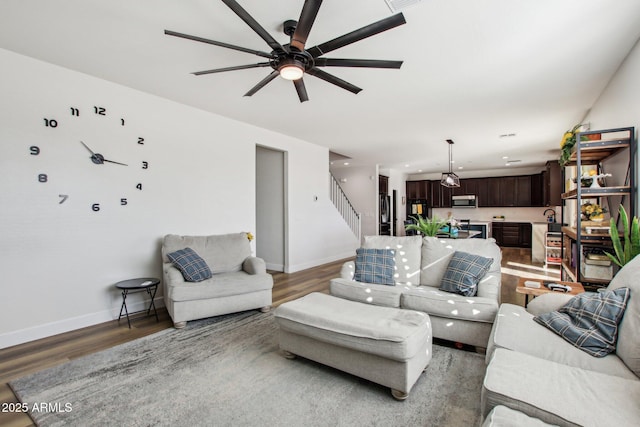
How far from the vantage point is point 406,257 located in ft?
11.6

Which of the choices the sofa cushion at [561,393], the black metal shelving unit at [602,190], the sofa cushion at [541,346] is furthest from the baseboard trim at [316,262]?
the sofa cushion at [561,393]

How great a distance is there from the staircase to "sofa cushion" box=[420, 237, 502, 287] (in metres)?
5.14

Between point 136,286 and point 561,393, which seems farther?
point 136,286

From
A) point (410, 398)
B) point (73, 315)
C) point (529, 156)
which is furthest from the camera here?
point (529, 156)

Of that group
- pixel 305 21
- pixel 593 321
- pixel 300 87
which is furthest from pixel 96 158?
pixel 593 321

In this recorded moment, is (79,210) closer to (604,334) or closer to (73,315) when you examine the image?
(73,315)

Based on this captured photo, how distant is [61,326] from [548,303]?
4.41 meters

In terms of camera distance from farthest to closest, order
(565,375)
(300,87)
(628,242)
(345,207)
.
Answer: (345,207), (300,87), (628,242), (565,375)

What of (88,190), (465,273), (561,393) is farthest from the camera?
(88,190)

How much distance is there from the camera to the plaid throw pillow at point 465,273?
2.85 m

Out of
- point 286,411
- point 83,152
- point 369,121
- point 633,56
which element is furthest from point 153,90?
point 633,56

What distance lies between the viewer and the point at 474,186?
10.8 meters

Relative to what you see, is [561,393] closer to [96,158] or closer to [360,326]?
[360,326]

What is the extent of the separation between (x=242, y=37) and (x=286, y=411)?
279cm
